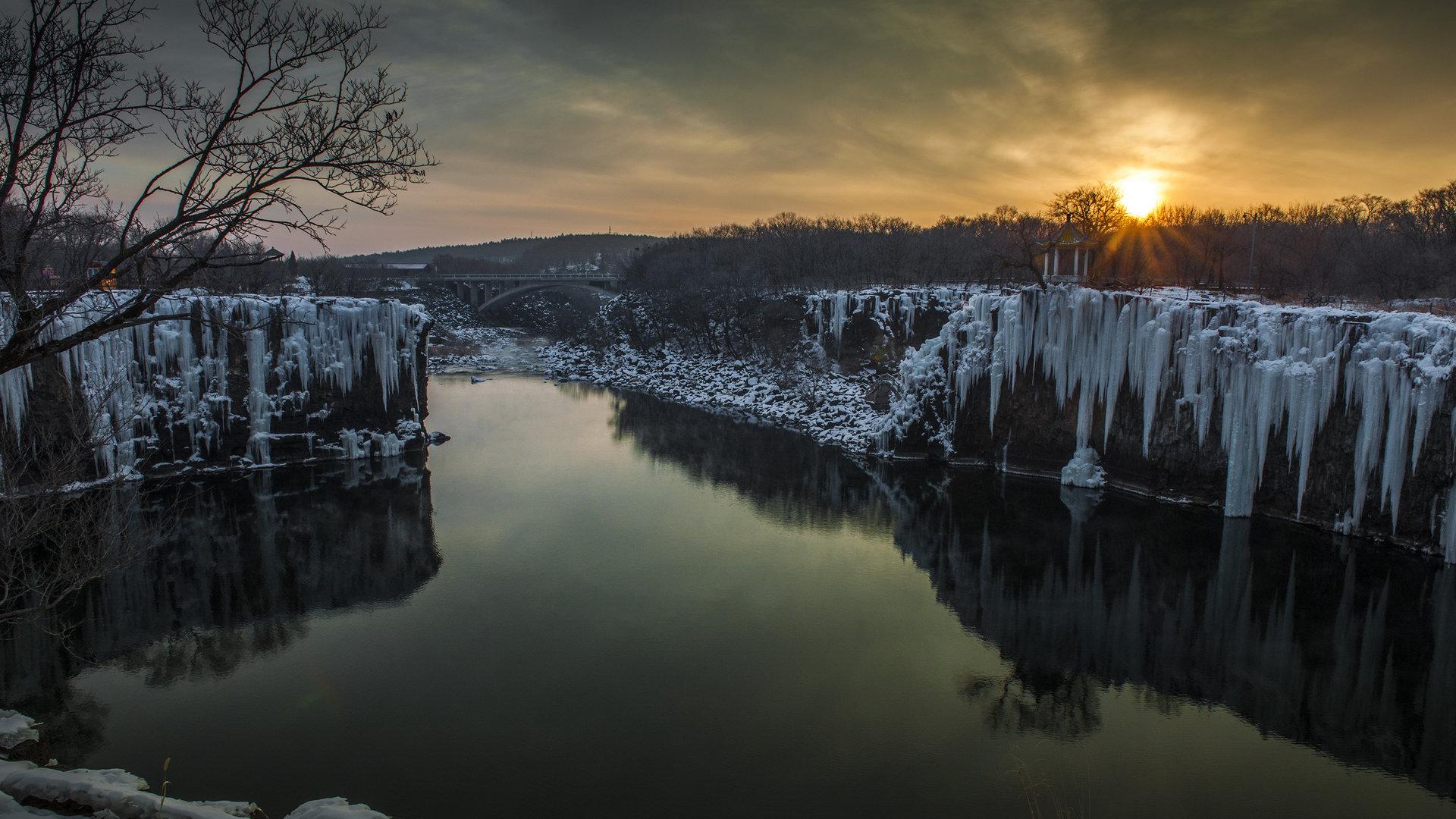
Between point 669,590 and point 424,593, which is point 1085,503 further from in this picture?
point 424,593

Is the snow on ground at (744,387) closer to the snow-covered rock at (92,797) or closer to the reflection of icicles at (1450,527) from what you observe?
the reflection of icicles at (1450,527)

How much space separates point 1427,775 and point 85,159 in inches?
624

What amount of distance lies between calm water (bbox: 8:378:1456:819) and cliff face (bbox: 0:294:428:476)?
12.0 feet

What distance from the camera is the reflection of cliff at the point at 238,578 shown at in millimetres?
13008

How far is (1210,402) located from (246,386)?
28837 millimetres

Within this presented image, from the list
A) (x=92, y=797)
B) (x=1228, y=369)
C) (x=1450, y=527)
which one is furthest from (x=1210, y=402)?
(x=92, y=797)

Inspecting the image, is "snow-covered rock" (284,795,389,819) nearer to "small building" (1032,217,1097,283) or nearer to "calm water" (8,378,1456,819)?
"calm water" (8,378,1456,819)

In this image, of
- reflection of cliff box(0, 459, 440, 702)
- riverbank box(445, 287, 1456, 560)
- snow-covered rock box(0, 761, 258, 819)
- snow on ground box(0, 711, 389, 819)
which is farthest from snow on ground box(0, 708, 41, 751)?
riverbank box(445, 287, 1456, 560)

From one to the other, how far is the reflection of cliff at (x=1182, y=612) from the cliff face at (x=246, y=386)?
47.6 ft

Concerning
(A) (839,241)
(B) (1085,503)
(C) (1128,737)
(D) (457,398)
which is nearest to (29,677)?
(C) (1128,737)

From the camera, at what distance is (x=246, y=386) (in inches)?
1027

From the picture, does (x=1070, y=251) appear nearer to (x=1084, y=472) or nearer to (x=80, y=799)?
(x=1084, y=472)

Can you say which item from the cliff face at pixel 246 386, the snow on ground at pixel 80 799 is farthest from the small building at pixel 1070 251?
the snow on ground at pixel 80 799

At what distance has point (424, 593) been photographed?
52.2ft
